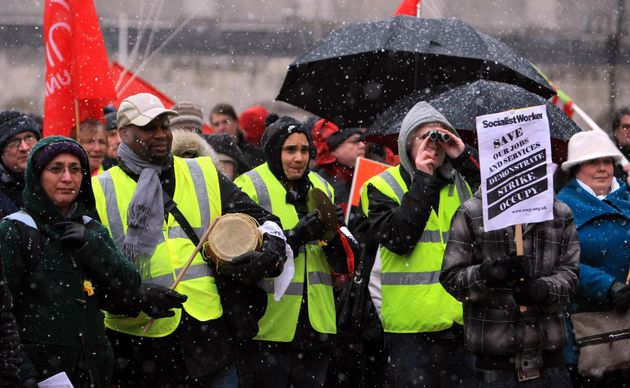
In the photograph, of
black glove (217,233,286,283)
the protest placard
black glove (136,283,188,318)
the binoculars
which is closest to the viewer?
the protest placard

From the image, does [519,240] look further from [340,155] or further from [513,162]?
[340,155]

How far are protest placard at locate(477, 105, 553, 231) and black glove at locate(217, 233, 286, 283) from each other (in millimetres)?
1244

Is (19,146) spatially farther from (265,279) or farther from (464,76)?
(464,76)

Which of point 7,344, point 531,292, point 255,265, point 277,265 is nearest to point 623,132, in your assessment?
point 277,265

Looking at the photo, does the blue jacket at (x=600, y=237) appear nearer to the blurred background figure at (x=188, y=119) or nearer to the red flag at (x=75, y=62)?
the blurred background figure at (x=188, y=119)

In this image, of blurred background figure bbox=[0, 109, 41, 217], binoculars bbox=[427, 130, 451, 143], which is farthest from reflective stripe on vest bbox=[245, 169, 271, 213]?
blurred background figure bbox=[0, 109, 41, 217]

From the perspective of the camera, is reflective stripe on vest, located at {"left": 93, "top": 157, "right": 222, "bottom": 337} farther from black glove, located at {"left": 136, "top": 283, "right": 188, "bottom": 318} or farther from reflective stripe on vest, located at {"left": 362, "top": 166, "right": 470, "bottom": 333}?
reflective stripe on vest, located at {"left": 362, "top": 166, "right": 470, "bottom": 333}

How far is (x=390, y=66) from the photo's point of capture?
31.2 feet

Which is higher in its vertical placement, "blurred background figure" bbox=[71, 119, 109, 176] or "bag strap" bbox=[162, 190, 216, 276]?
"blurred background figure" bbox=[71, 119, 109, 176]

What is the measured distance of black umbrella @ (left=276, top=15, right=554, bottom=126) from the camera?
923 cm

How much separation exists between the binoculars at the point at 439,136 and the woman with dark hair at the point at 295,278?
839 mm

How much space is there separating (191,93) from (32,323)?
556 inches

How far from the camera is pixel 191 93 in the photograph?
66.1 ft

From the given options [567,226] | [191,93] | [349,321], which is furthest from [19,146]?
[191,93]
